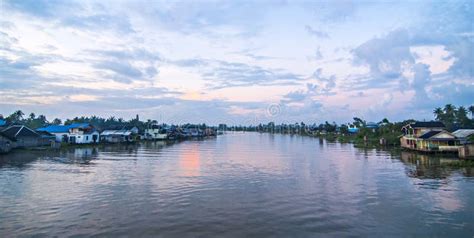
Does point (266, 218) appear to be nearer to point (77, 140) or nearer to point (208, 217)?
point (208, 217)

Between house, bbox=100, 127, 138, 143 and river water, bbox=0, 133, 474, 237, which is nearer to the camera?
river water, bbox=0, 133, 474, 237

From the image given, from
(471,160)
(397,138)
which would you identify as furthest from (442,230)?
(397,138)

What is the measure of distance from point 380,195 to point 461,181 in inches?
347

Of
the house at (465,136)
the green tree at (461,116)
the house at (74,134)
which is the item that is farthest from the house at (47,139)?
the green tree at (461,116)

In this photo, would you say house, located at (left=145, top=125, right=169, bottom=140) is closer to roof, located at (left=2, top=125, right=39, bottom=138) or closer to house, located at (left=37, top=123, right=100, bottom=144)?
house, located at (left=37, top=123, right=100, bottom=144)

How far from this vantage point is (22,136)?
1716 inches

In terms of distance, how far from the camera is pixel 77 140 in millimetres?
56062

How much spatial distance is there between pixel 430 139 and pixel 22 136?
2209 inches

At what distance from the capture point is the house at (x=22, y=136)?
42.5m

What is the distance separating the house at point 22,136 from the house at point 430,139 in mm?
55443

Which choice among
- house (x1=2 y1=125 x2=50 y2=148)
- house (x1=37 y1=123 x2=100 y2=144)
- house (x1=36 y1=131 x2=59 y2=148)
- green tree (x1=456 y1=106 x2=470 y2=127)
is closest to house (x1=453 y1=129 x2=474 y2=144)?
green tree (x1=456 y1=106 x2=470 y2=127)

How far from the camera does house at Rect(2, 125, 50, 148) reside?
4247cm

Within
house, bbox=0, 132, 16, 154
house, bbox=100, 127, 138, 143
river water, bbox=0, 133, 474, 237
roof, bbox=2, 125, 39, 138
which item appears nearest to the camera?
river water, bbox=0, 133, 474, 237

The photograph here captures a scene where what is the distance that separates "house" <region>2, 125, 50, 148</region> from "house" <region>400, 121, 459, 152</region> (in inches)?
2183
